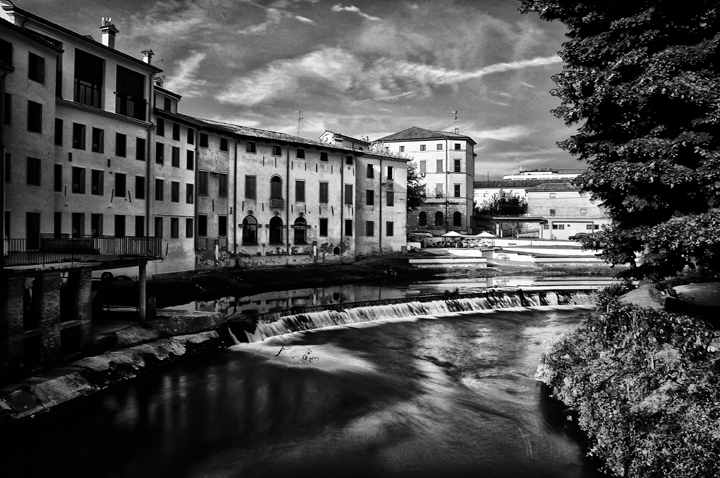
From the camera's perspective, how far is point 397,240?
186 ft

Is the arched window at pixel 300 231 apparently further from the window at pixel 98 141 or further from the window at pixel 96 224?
the window at pixel 98 141

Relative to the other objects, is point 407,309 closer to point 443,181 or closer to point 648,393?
point 648,393

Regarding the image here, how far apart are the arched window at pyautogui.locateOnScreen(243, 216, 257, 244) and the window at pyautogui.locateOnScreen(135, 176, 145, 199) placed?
11337 millimetres

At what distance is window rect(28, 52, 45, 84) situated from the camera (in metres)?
23.5

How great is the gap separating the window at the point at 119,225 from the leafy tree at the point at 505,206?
68.4 meters

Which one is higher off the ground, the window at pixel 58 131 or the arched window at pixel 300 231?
the window at pixel 58 131

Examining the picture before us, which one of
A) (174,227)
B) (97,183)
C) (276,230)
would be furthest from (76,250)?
(276,230)

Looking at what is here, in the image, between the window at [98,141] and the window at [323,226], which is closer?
the window at [98,141]

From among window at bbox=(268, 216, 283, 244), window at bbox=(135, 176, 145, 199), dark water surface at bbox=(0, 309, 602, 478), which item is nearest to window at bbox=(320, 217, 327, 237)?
window at bbox=(268, 216, 283, 244)

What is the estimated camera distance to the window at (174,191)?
1463 inches

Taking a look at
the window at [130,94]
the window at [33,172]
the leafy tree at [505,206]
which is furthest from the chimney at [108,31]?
the leafy tree at [505,206]

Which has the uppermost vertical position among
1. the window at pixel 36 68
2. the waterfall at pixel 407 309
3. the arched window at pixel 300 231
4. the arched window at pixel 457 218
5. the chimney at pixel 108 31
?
the chimney at pixel 108 31

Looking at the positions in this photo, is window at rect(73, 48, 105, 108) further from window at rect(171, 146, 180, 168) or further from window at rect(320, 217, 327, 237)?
window at rect(320, 217, 327, 237)

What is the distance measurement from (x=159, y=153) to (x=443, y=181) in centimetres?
5098
